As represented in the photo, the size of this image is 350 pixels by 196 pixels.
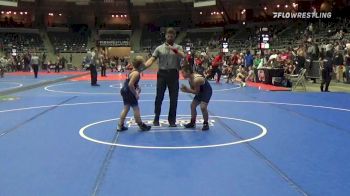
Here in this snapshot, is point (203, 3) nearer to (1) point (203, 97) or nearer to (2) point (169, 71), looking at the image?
(2) point (169, 71)

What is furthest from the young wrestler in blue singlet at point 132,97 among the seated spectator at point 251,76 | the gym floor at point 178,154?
the seated spectator at point 251,76

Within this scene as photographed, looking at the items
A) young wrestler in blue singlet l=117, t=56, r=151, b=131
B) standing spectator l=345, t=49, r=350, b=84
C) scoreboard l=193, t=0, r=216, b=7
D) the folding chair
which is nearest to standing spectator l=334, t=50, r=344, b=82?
standing spectator l=345, t=49, r=350, b=84

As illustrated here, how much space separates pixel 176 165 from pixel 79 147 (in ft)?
5.67

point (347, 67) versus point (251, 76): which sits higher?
point (347, 67)

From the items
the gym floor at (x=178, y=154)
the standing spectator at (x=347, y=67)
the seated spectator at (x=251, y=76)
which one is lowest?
the gym floor at (x=178, y=154)

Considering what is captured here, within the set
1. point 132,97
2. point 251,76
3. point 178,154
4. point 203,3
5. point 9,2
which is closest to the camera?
point 178,154

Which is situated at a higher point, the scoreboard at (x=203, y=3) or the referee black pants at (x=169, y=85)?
the scoreboard at (x=203, y=3)

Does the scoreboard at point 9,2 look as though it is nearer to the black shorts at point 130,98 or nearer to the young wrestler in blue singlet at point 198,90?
the black shorts at point 130,98

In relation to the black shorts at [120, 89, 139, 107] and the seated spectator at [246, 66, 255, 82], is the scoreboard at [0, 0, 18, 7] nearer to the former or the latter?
the seated spectator at [246, 66, 255, 82]

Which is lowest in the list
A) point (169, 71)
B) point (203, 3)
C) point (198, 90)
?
point (198, 90)

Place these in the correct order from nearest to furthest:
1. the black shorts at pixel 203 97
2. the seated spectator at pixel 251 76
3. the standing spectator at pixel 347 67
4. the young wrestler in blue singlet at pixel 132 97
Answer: the young wrestler in blue singlet at pixel 132 97, the black shorts at pixel 203 97, the standing spectator at pixel 347 67, the seated spectator at pixel 251 76

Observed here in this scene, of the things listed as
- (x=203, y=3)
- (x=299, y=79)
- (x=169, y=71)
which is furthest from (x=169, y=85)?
(x=203, y=3)

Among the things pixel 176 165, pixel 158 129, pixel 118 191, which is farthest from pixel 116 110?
pixel 118 191

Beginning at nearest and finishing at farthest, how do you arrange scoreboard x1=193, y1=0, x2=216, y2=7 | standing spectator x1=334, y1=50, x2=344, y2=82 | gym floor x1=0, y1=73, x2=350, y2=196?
gym floor x1=0, y1=73, x2=350, y2=196, standing spectator x1=334, y1=50, x2=344, y2=82, scoreboard x1=193, y1=0, x2=216, y2=7
